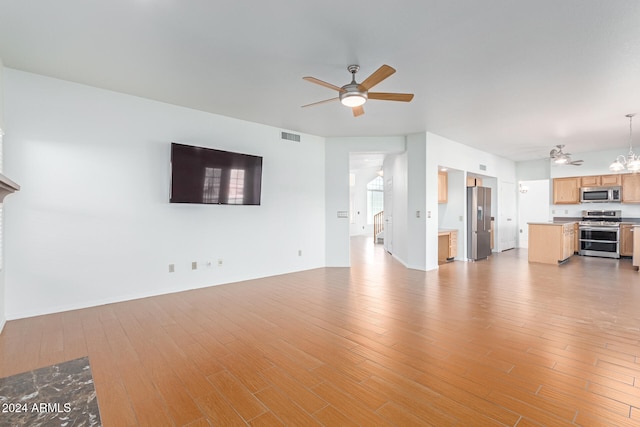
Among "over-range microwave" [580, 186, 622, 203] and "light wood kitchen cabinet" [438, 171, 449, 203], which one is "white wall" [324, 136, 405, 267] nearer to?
"light wood kitchen cabinet" [438, 171, 449, 203]

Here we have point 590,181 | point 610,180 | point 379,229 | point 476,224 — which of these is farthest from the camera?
point 379,229

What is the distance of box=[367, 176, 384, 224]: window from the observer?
1505 centimetres

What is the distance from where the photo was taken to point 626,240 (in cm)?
772

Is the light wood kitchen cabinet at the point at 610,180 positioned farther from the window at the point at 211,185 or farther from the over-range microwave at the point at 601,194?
the window at the point at 211,185

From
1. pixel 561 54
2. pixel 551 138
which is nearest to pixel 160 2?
pixel 561 54

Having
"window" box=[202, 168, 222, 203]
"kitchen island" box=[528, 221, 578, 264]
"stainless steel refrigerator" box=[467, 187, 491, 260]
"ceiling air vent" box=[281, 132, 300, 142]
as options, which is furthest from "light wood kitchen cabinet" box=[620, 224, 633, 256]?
"window" box=[202, 168, 222, 203]

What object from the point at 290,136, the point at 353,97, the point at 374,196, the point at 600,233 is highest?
the point at 290,136

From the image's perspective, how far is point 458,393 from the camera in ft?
6.80

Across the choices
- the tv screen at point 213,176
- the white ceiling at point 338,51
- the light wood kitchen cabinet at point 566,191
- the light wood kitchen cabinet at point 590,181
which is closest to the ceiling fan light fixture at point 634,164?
the white ceiling at point 338,51

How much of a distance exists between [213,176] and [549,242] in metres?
7.60

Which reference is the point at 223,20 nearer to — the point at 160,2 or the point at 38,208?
the point at 160,2

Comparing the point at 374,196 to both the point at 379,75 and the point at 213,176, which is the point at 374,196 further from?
the point at 379,75

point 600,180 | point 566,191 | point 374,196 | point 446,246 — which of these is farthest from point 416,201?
point 374,196

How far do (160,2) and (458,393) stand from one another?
372cm
